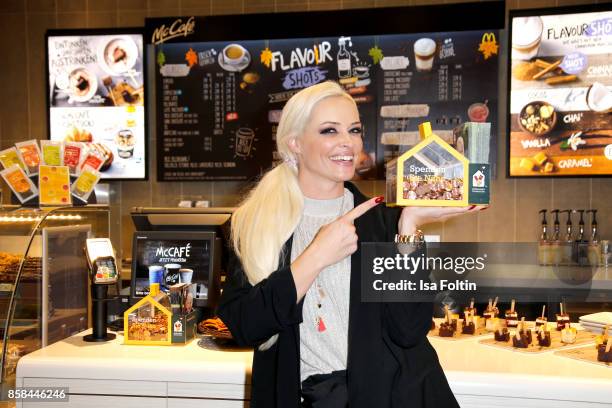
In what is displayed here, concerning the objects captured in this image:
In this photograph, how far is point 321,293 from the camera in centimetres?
143

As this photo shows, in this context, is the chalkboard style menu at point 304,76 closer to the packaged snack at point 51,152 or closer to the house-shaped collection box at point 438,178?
the packaged snack at point 51,152

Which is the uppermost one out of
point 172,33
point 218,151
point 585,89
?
point 172,33

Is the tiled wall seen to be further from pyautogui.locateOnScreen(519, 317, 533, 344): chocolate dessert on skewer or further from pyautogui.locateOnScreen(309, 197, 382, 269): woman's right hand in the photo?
pyautogui.locateOnScreen(309, 197, 382, 269): woman's right hand

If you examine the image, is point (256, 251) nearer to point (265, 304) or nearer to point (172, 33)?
point (265, 304)

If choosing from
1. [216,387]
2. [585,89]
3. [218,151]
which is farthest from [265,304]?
[585,89]

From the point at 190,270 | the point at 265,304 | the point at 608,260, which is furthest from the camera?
the point at 608,260

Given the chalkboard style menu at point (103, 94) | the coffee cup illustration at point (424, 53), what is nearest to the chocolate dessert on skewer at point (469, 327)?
the coffee cup illustration at point (424, 53)

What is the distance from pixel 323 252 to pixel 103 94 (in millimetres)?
3652

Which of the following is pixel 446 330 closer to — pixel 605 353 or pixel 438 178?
pixel 605 353

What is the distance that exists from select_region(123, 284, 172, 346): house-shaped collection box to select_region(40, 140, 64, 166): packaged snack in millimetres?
905

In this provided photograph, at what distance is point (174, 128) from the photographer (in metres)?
4.33

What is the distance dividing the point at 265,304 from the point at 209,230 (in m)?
1.28

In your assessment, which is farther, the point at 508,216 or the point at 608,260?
the point at 508,216

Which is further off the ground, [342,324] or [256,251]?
[256,251]
